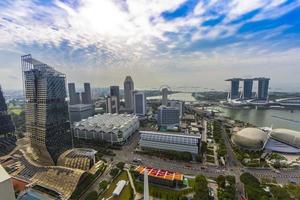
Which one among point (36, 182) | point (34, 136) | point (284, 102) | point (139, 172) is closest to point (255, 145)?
point (139, 172)

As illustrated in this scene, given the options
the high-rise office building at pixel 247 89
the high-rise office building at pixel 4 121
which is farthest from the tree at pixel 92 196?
the high-rise office building at pixel 247 89

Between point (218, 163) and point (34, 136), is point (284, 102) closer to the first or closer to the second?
point (218, 163)

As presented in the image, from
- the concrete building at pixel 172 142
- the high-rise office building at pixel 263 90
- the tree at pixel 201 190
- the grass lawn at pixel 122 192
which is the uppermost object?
the high-rise office building at pixel 263 90

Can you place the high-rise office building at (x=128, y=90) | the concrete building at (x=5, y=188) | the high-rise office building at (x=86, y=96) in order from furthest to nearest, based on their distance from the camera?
the high-rise office building at (x=86, y=96), the high-rise office building at (x=128, y=90), the concrete building at (x=5, y=188)

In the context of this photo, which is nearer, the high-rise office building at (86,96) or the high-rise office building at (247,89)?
the high-rise office building at (86,96)

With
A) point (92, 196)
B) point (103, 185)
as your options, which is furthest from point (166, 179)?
point (92, 196)

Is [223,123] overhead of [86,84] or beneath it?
beneath

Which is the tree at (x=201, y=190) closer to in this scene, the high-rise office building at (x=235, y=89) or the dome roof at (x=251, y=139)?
the dome roof at (x=251, y=139)

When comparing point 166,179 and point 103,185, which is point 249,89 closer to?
point 166,179
